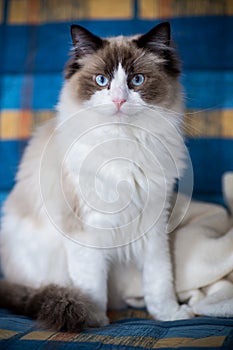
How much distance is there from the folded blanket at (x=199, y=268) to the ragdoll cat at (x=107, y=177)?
70mm

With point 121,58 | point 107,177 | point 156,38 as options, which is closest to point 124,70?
point 121,58

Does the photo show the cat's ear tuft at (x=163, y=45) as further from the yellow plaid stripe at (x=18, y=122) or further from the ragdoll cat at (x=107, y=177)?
the yellow plaid stripe at (x=18, y=122)

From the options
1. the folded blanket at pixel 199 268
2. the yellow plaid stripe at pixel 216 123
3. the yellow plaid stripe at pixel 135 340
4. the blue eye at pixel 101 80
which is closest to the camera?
the yellow plaid stripe at pixel 135 340

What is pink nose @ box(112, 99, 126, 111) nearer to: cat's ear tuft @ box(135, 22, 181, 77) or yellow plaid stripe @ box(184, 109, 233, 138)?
cat's ear tuft @ box(135, 22, 181, 77)

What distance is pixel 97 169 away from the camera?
4.91 feet

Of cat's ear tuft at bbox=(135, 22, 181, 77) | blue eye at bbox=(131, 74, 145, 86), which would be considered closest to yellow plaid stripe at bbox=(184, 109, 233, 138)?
cat's ear tuft at bbox=(135, 22, 181, 77)

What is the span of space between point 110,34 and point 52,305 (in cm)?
117

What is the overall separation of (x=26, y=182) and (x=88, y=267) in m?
0.38

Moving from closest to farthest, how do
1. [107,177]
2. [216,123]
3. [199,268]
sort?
1. [107,177]
2. [199,268]
3. [216,123]

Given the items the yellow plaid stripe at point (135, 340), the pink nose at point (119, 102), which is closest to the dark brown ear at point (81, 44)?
the pink nose at point (119, 102)

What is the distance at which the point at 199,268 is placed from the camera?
5.33 ft

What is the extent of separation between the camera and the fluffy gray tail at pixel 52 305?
1.34 meters

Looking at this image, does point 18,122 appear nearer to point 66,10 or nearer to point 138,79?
point 66,10

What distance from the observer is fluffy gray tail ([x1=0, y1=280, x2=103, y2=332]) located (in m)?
1.34
